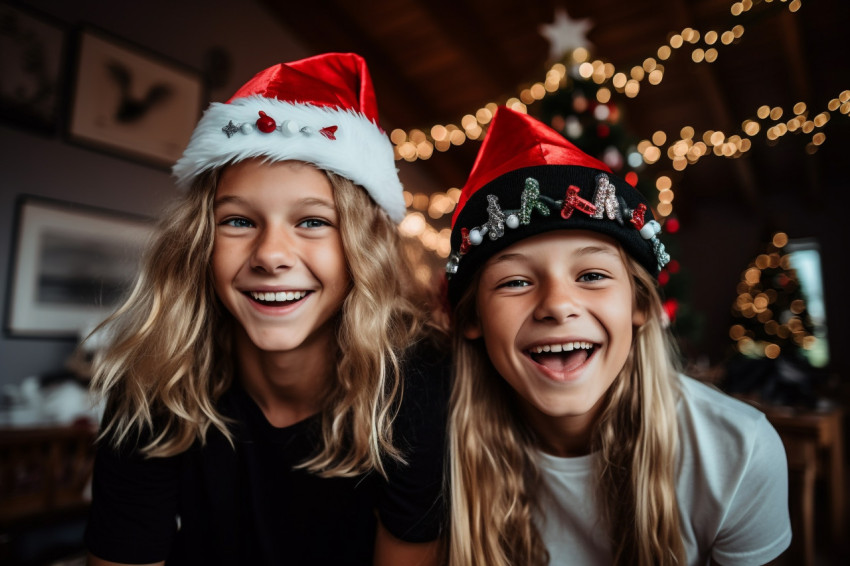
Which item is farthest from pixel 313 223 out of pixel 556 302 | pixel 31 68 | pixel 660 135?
pixel 660 135

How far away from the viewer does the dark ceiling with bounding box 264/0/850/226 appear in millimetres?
3971

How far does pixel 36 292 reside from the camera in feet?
9.26

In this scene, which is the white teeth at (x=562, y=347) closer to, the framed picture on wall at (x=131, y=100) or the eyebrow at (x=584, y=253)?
the eyebrow at (x=584, y=253)

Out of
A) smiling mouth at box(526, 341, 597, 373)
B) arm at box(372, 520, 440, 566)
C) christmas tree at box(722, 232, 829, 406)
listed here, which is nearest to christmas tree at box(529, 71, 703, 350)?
smiling mouth at box(526, 341, 597, 373)

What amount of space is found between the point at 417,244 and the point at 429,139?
1.29 meters

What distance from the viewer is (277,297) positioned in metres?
1.04

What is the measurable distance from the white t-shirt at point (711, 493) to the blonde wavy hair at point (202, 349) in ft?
1.35

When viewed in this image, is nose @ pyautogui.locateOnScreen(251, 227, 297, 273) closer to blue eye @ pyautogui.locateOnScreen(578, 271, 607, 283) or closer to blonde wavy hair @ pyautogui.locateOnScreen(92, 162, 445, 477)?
blonde wavy hair @ pyautogui.locateOnScreen(92, 162, 445, 477)

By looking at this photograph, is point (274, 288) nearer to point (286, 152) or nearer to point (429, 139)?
point (286, 152)

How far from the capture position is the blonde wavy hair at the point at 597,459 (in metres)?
1.03

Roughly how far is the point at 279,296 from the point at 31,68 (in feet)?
9.49

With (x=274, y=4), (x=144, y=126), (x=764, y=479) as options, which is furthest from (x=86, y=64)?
(x=764, y=479)

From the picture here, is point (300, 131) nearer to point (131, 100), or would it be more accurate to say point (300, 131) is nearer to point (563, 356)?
point (563, 356)

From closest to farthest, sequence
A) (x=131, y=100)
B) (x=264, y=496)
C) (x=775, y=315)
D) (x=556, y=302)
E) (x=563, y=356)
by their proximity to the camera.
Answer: (x=556, y=302), (x=563, y=356), (x=264, y=496), (x=131, y=100), (x=775, y=315)
